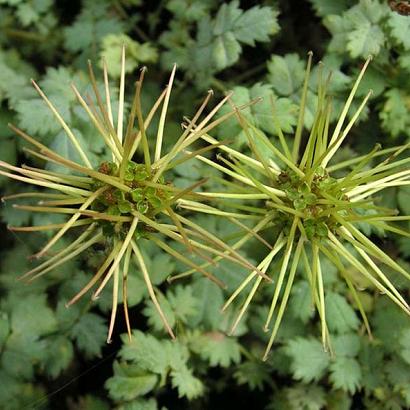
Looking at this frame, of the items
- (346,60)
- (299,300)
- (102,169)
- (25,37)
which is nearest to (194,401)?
(299,300)

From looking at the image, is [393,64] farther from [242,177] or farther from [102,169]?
[102,169]

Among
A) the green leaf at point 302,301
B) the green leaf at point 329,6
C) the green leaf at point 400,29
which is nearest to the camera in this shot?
the green leaf at point 400,29

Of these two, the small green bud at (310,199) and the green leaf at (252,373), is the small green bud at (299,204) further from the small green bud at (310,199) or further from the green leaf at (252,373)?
the green leaf at (252,373)

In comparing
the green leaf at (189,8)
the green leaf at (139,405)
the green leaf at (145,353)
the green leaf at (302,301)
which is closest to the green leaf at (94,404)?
the green leaf at (139,405)

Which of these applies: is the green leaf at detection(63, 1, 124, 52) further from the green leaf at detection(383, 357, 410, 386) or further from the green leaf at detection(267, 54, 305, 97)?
the green leaf at detection(383, 357, 410, 386)

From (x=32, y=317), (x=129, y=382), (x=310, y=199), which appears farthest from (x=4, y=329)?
(x=310, y=199)

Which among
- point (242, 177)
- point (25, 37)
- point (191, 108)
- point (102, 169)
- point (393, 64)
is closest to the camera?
point (102, 169)

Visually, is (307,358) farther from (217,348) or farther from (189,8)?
(189,8)
